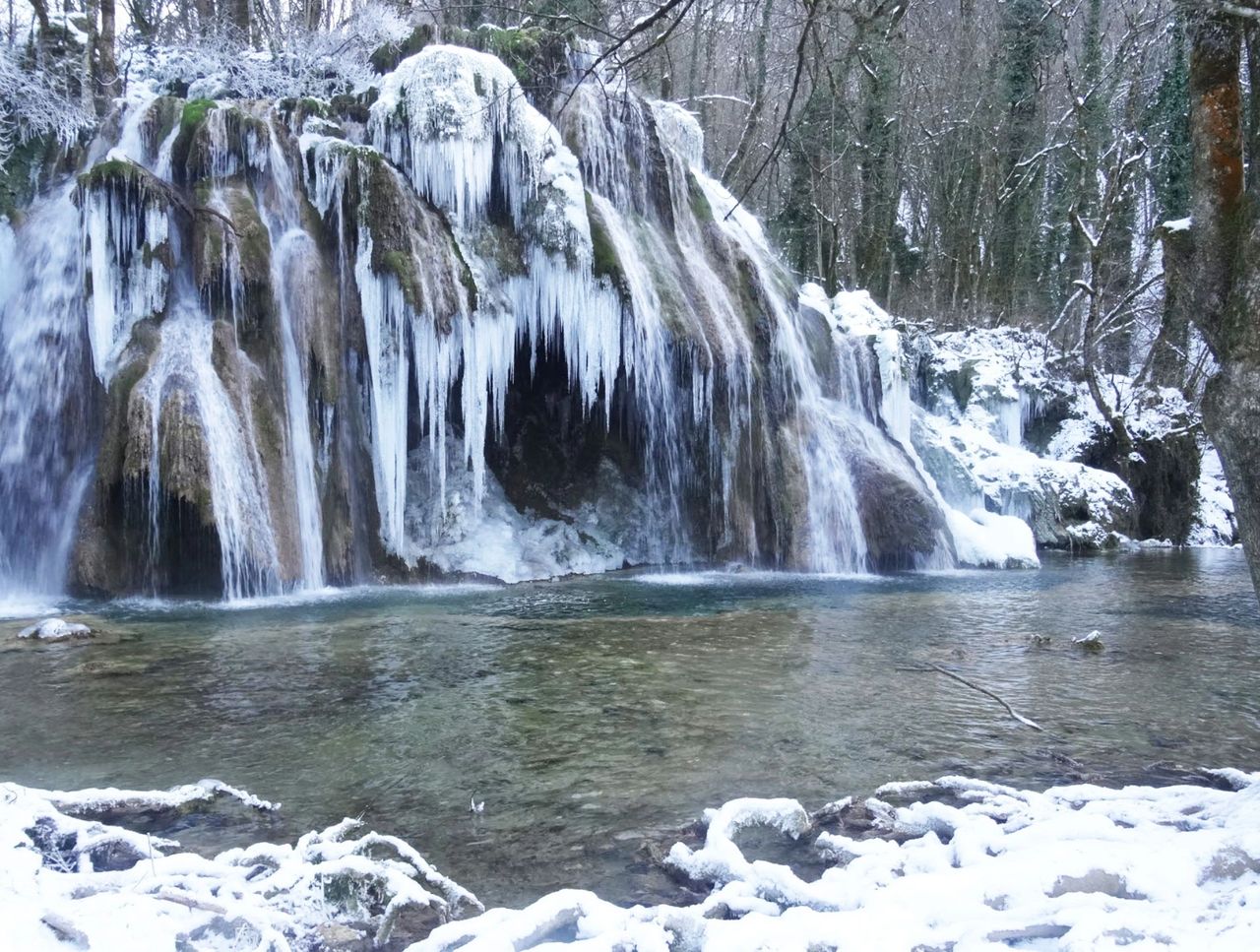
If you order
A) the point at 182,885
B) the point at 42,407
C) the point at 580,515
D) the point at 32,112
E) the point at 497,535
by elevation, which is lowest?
the point at 182,885

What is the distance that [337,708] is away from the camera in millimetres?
5016

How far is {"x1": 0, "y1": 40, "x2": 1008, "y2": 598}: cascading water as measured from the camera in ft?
32.0

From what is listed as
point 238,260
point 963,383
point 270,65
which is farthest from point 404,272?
point 963,383

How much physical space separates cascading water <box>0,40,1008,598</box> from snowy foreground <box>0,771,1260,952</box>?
6600 millimetres

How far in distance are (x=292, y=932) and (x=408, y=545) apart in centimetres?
961

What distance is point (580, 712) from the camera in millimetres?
4977

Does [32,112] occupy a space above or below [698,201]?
above

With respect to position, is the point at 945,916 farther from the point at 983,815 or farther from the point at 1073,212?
the point at 1073,212

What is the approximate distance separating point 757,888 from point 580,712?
2229mm

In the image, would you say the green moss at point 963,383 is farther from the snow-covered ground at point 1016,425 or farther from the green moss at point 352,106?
the green moss at point 352,106

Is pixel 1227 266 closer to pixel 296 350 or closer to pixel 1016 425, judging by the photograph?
pixel 296 350

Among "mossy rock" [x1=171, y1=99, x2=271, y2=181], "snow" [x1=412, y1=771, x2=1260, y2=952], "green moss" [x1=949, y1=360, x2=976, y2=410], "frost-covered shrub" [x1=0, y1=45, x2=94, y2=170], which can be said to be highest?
"frost-covered shrub" [x1=0, y1=45, x2=94, y2=170]

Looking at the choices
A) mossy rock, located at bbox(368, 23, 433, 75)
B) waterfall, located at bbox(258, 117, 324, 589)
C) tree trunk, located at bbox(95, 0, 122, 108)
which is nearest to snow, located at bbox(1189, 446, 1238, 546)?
mossy rock, located at bbox(368, 23, 433, 75)

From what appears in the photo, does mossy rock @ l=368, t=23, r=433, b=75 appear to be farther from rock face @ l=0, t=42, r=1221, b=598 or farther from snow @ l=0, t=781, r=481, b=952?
snow @ l=0, t=781, r=481, b=952
